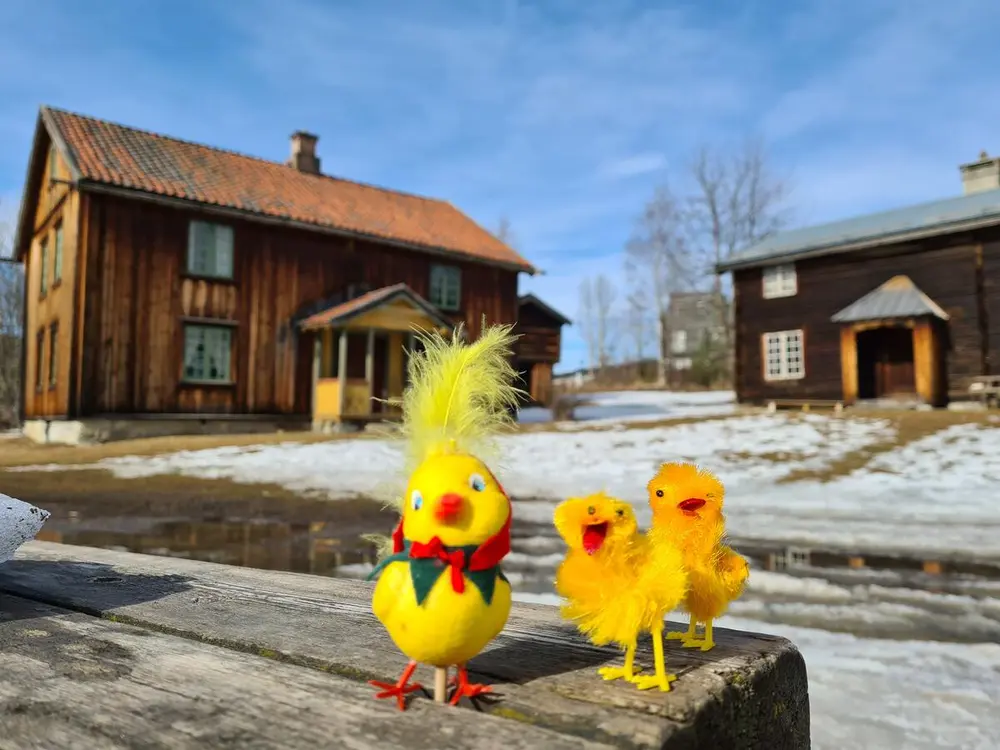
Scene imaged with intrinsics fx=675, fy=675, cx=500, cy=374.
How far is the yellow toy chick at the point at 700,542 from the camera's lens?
137 centimetres

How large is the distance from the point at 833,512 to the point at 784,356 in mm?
14800

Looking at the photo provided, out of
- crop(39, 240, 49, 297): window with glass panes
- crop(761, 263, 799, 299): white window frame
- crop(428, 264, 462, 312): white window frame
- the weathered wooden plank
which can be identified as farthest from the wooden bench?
crop(761, 263, 799, 299): white window frame

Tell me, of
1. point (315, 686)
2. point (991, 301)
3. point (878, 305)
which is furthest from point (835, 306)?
point (315, 686)

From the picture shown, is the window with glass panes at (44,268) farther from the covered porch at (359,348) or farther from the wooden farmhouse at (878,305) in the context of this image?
the wooden farmhouse at (878,305)

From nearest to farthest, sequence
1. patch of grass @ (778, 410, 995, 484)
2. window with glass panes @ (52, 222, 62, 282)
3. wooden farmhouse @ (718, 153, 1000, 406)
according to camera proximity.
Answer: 1. patch of grass @ (778, 410, 995, 484)
2. window with glass panes @ (52, 222, 62, 282)
3. wooden farmhouse @ (718, 153, 1000, 406)

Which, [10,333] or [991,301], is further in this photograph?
[10,333]

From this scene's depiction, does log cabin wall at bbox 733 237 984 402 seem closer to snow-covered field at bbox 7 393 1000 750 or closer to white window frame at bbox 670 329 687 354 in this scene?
snow-covered field at bbox 7 393 1000 750

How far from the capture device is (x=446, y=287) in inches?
851

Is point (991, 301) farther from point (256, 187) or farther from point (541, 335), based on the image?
point (256, 187)

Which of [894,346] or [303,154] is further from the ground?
[303,154]

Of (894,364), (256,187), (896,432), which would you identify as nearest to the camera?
(896,432)

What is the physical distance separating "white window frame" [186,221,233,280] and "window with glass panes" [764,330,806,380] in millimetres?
16464

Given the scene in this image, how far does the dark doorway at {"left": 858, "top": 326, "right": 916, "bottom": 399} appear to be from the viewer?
1983 centimetres

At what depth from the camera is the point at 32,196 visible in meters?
21.0
